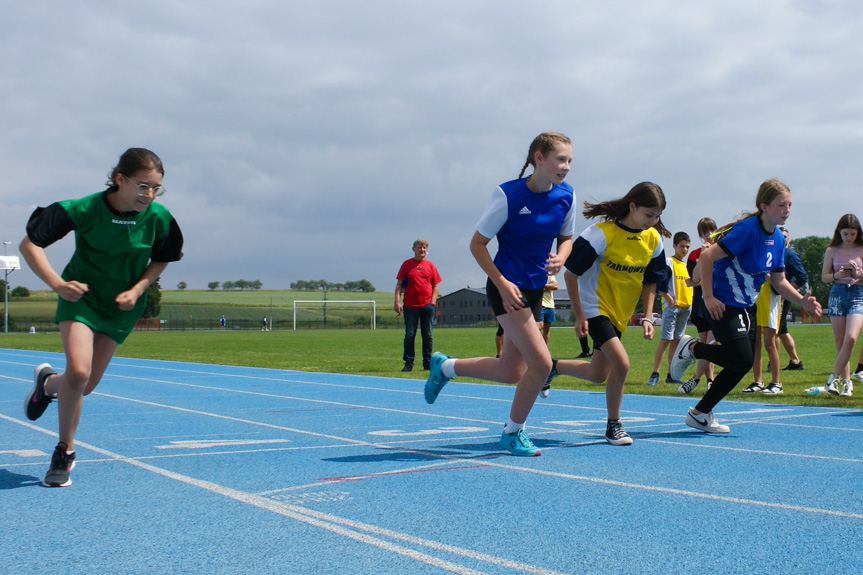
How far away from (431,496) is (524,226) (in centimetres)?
190

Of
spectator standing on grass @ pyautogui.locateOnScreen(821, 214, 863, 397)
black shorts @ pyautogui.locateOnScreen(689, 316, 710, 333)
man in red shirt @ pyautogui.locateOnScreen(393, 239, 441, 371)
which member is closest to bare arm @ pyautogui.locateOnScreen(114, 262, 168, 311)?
black shorts @ pyautogui.locateOnScreen(689, 316, 710, 333)

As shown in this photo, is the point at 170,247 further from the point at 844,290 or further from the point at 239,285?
the point at 239,285

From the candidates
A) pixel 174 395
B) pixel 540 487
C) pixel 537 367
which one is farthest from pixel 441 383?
pixel 174 395

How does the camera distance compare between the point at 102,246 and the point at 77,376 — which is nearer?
the point at 77,376

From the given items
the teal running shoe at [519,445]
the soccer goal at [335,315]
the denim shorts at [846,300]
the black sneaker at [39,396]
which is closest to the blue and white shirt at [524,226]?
the teal running shoe at [519,445]

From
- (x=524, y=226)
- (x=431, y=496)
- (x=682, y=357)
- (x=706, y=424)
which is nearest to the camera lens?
(x=431, y=496)

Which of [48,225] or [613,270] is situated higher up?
[48,225]

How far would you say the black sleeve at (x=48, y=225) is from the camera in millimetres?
4391

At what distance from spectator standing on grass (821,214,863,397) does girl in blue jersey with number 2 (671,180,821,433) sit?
2.79 m

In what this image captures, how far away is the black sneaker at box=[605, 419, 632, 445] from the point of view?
18.7ft

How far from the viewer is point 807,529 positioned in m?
3.40

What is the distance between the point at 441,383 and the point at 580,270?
1319 mm

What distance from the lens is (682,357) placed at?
26.0 ft

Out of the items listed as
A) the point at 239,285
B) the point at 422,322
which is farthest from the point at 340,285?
the point at 422,322
